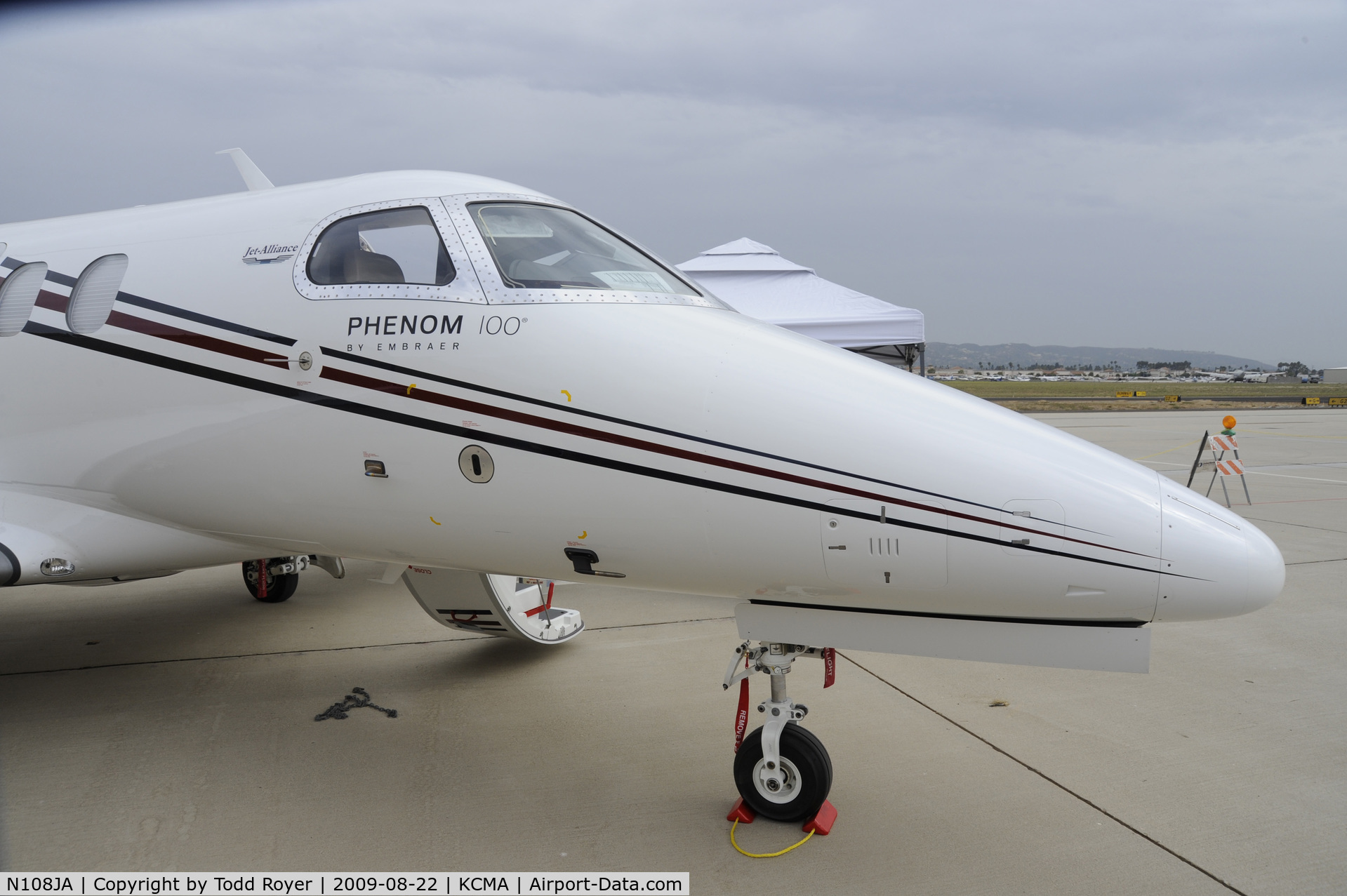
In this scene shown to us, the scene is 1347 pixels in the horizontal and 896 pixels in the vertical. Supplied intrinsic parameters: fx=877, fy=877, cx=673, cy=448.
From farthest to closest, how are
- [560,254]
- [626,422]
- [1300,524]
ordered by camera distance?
[1300,524] < [560,254] < [626,422]

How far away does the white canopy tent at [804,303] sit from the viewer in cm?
1260

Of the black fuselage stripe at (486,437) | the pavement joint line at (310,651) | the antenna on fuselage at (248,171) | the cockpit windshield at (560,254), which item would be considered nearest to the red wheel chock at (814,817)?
the black fuselage stripe at (486,437)

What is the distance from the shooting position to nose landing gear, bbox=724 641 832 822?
12.6 ft

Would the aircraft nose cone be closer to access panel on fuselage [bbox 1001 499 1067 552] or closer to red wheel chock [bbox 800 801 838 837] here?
access panel on fuselage [bbox 1001 499 1067 552]

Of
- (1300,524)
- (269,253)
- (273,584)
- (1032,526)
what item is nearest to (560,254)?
(269,253)

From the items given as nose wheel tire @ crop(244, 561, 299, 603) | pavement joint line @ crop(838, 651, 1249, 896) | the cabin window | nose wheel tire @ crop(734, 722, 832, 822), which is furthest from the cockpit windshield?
nose wheel tire @ crop(244, 561, 299, 603)

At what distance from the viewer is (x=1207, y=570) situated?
3039mm

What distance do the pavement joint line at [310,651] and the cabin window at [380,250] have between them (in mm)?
3044

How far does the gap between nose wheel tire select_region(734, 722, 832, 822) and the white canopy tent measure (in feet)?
28.3

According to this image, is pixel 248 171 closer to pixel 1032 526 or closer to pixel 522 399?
pixel 522 399

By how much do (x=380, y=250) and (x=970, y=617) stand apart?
9.69 feet

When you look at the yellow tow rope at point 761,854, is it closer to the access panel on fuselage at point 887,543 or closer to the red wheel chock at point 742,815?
the red wheel chock at point 742,815

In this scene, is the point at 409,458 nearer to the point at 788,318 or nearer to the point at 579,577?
the point at 579,577

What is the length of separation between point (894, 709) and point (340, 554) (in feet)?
10.8
